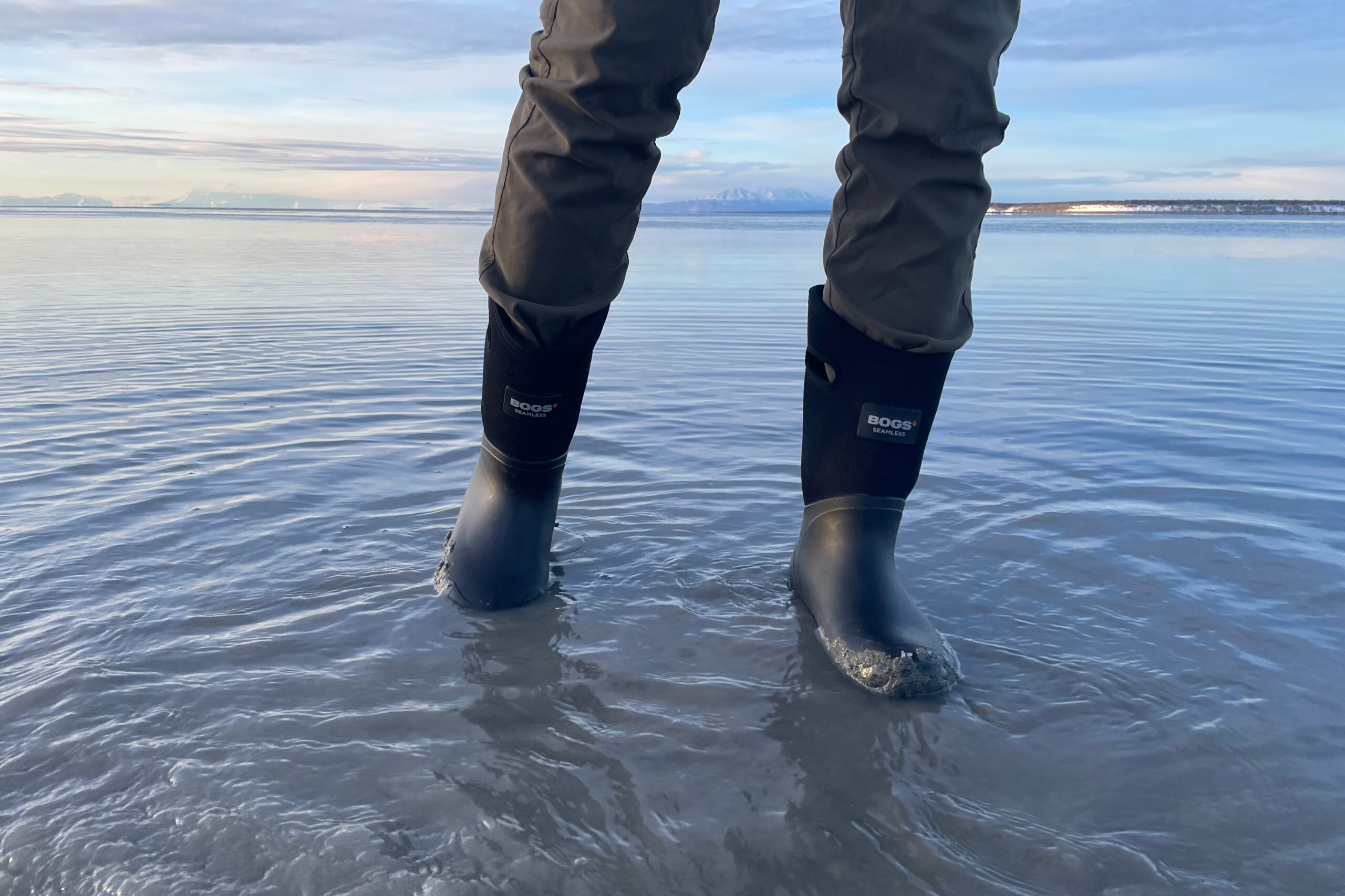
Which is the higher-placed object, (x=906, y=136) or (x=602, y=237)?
(x=906, y=136)

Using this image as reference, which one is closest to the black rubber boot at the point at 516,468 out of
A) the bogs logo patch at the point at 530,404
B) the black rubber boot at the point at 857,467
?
the bogs logo patch at the point at 530,404

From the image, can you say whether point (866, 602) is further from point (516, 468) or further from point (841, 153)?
point (841, 153)

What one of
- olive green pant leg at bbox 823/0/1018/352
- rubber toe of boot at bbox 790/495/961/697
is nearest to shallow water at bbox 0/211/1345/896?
rubber toe of boot at bbox 790/495/961/697

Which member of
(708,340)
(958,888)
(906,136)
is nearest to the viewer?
(958,888)

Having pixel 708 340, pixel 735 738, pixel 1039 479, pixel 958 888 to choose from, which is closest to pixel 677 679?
pixel 735 738

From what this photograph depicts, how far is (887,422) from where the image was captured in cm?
165

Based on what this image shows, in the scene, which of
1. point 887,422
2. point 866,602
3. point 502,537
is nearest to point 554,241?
point 502,537

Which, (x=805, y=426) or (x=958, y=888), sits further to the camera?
Result: (x=805, y=426)

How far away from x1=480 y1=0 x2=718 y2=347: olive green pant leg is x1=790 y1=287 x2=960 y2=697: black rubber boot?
40 centimetres

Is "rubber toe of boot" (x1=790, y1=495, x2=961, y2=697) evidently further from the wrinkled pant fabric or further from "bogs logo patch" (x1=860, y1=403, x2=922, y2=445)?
the wrinkled pant fabric

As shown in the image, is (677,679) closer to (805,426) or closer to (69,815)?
(805,426)

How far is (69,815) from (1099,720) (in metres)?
1.27

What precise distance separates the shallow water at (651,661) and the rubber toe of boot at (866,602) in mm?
44

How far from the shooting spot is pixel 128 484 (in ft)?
7.43
